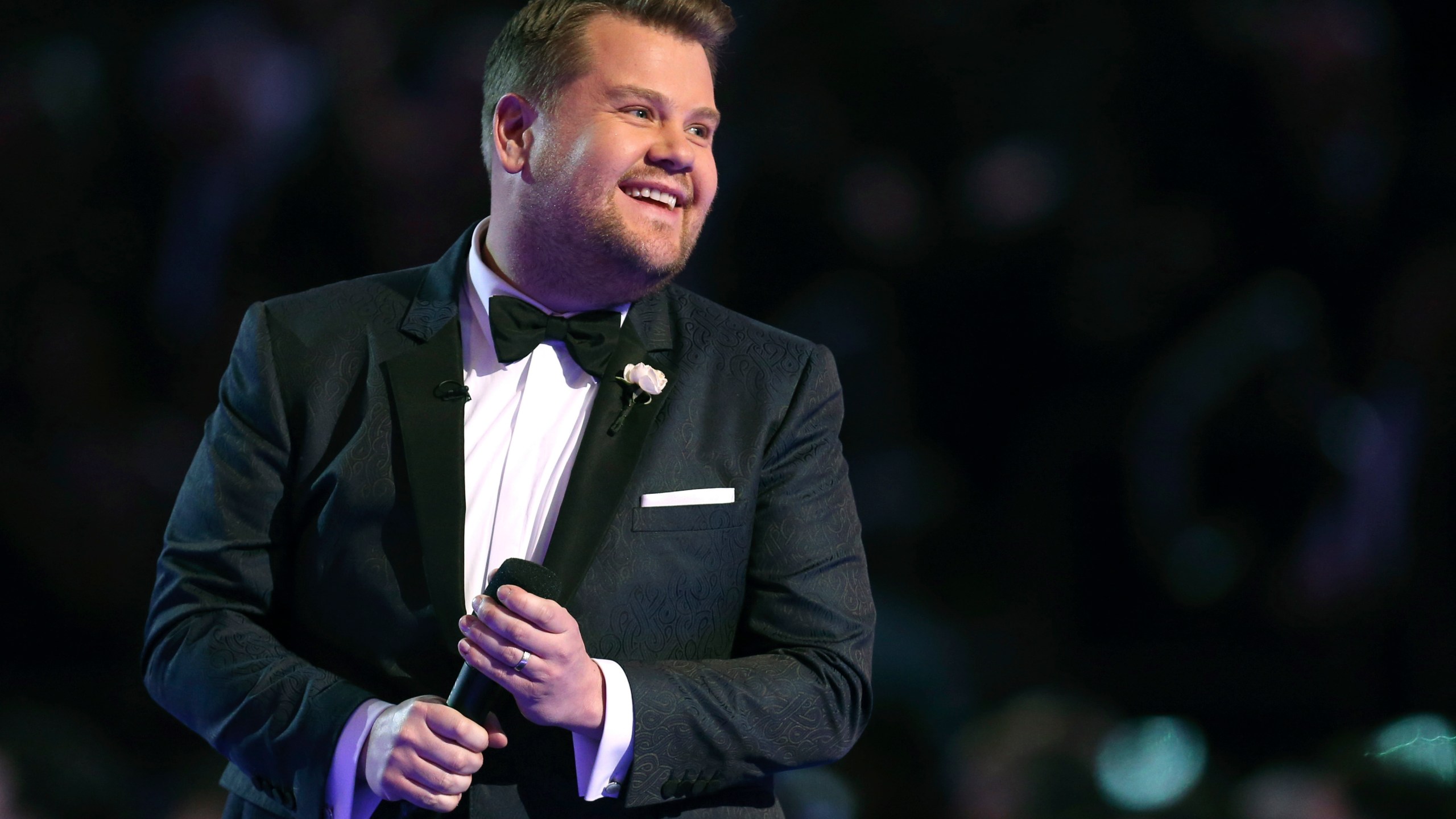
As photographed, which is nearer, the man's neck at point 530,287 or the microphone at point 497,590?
the microphone at point 497,590

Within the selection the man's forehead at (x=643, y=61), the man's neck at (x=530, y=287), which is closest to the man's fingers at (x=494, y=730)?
the man's neck at (x=530, y=287)

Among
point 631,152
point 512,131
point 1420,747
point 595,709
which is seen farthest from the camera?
point 1420,747

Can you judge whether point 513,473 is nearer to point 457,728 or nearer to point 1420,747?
point 457,728

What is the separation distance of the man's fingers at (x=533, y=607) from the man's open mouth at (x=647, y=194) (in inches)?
22.2

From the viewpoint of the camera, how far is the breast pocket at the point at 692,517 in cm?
142

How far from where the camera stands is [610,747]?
1305 mm

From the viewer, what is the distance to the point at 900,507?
2.78 m

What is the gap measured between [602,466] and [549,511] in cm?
9

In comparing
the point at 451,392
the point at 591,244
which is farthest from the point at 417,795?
the point at 591,244

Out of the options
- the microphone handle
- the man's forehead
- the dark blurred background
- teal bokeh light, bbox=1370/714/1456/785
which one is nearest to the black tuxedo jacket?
the microphone handle

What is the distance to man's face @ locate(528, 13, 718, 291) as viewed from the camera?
1517 millimetres

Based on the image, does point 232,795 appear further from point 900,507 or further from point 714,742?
point 900,507

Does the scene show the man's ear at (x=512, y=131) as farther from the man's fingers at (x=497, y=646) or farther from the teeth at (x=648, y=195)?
the man's fingers at (x=497, y=646)

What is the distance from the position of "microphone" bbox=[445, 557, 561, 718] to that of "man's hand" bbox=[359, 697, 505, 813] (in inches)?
0.6
